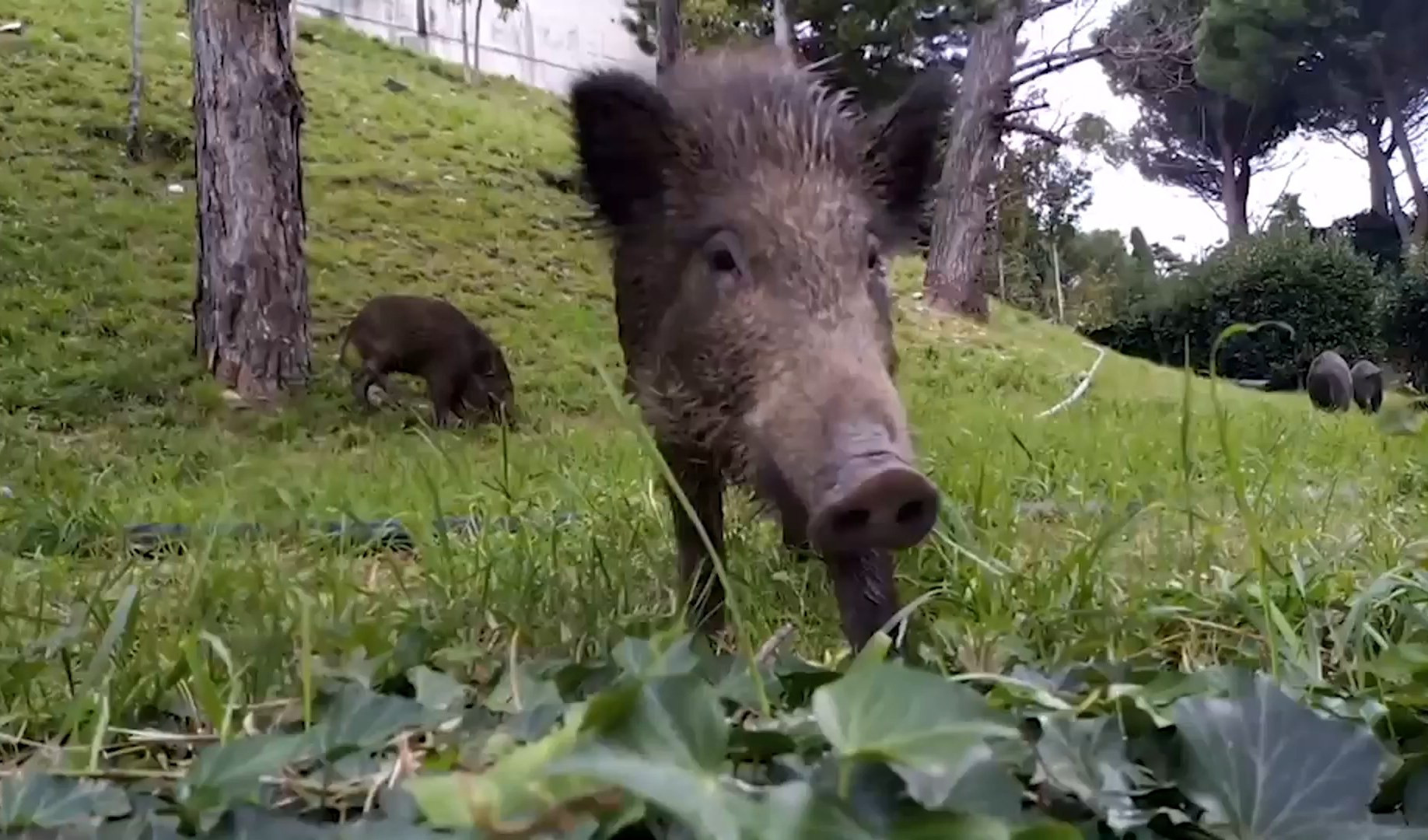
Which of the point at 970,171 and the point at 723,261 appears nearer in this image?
the point at 723,261

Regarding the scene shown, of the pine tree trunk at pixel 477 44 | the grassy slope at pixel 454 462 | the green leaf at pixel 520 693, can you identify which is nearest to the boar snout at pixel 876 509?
the grassy slope at pixel 454 462

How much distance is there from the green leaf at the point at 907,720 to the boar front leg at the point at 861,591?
980 millimetres

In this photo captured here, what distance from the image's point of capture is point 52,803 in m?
0.63

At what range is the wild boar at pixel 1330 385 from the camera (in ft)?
27.0

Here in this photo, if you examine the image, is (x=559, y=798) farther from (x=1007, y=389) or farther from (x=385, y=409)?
(x=1007, y=389)

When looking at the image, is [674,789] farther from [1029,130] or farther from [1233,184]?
[1233,184]

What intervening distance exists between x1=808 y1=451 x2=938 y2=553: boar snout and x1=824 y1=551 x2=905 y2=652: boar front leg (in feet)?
0.73

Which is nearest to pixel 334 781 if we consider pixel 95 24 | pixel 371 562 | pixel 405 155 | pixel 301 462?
pixel 371 562

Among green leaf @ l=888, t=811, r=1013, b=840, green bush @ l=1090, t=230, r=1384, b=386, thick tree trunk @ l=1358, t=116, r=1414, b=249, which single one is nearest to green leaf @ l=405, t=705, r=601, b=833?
green leaf @ l=888, t=811, r=1013, b=840

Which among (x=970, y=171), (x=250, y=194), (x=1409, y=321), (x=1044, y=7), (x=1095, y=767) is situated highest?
(x=1044, y=7)

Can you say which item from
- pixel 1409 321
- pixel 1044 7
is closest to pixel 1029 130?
pixel 1044 7

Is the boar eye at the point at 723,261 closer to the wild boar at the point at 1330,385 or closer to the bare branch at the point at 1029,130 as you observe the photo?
the wild boar at the point at 1330,385

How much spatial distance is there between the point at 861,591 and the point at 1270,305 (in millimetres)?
14626

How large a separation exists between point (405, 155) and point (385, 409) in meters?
5.48
